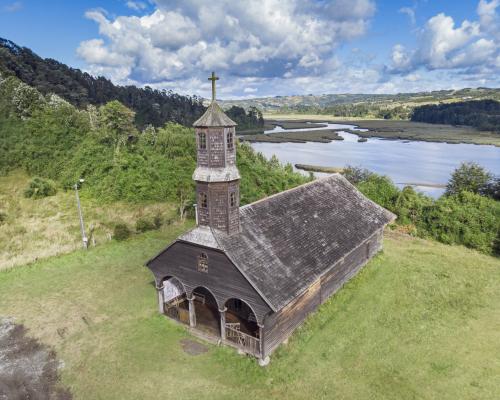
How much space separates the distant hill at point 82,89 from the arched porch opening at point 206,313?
7463 cm

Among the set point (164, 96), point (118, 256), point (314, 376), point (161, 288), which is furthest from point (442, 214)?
point (164, 96)

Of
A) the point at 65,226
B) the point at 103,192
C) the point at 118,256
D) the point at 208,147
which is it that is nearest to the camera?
the point at 208,147

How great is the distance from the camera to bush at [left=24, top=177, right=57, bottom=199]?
4457cm

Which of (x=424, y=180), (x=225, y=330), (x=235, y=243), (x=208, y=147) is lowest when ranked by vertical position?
(x=424, y=180)

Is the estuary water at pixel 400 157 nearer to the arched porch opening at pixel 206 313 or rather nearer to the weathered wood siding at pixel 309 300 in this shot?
the weathered wood siding at pixel 309 300

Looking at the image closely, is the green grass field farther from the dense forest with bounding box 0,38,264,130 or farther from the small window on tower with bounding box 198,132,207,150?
the dense forest with bounding box 0,38,264,130

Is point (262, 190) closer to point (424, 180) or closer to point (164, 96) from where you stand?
→ point (424, 180)

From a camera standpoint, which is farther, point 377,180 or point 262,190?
point 262,190

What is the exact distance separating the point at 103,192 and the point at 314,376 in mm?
34933

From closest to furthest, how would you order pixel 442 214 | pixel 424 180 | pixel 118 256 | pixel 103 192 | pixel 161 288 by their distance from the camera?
pixel 161 288 < pixel 118 256 < pixel 442 214 < pixel 103 192 < pixel 424 180

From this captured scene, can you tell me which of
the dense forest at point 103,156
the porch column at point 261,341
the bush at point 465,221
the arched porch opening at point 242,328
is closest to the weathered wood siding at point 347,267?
the arched porch opening at point 242,328

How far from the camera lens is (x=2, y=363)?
15.8 meters

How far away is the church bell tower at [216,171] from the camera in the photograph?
51.3ft

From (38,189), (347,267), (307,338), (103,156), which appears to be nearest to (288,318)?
(307,338)
